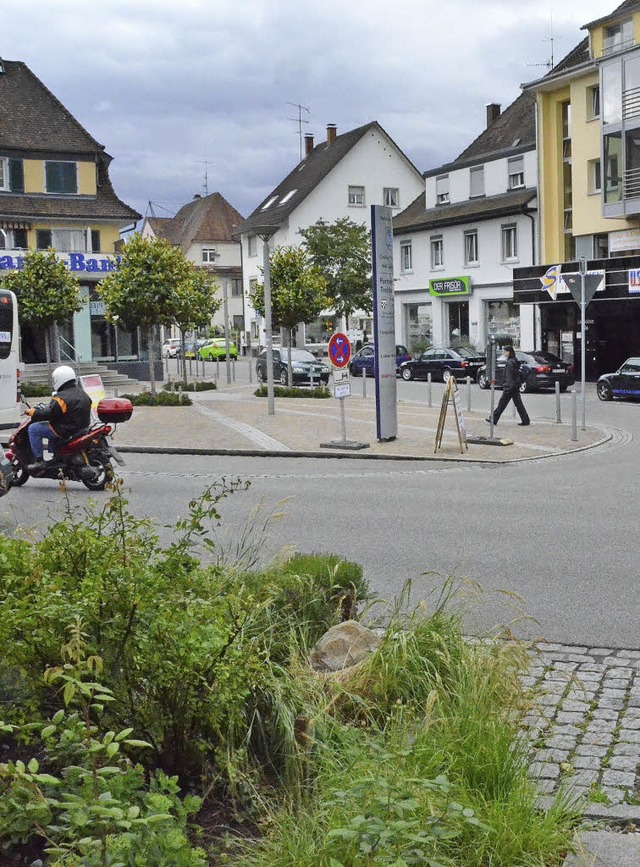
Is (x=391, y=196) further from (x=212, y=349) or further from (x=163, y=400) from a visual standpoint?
(x=163, y=400)

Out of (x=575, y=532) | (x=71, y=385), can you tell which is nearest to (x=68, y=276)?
(x=71, y=385)

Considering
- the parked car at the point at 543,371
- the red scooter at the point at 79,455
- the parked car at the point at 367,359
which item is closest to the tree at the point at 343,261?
the parked car at the point at 367,359

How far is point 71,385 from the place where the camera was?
48.2ft

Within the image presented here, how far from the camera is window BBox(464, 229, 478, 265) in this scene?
168 feet

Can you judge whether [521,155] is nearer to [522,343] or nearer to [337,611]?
[522,343]

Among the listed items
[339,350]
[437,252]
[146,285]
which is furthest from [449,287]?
[339,350]

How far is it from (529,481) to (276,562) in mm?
9651

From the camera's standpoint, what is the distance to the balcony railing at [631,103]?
38438 millimetres

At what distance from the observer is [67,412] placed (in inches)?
561

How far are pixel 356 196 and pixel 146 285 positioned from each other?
133 feet

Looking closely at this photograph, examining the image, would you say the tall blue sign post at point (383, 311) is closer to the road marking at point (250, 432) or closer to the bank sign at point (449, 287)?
the road marking at point (250, 432)

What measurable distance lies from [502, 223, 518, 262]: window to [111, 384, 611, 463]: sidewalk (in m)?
19.4

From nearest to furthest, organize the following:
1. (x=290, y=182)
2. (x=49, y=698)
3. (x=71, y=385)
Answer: (x=49, y=698)
(x=71, y=385)
(x=290, y=182)

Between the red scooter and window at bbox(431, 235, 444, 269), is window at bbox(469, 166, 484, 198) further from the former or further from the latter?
the red scooter
